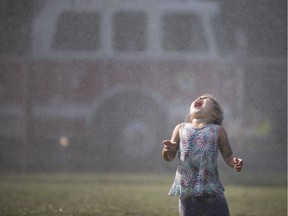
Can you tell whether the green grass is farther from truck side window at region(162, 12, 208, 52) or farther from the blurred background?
truck side window at region(162, 12, 208, 52)

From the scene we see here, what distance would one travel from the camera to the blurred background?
582 centimetres

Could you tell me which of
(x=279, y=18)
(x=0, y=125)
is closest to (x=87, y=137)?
(x=0, y=125)

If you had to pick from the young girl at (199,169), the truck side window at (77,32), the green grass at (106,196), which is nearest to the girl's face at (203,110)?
the young girl at (199,169)

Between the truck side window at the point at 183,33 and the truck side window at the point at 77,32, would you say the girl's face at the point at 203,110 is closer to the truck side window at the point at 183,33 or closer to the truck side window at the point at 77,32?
the truck side window at the point at 77,32

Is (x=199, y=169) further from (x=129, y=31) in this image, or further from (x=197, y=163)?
(x=129, y=31)

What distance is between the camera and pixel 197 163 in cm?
285

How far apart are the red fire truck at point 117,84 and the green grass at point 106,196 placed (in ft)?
0.98

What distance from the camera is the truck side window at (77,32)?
18.5ft

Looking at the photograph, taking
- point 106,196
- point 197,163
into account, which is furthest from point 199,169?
point 106,196

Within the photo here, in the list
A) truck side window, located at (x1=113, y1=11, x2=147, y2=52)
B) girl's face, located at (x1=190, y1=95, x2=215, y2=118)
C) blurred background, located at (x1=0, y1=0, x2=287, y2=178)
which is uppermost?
truck side window, located at (x1=113, y1=11, x2=147, y2=52)

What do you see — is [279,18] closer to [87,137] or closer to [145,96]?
[145,96]

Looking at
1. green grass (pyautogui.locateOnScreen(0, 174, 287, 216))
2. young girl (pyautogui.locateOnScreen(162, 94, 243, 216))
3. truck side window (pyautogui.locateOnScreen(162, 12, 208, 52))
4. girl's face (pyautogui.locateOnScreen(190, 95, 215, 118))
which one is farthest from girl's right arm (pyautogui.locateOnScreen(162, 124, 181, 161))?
truck side window (pyautogui.locateOnScreen(162, 12, 208, 52))

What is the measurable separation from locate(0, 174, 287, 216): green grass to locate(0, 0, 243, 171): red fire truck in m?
0.30

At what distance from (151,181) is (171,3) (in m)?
1.30
